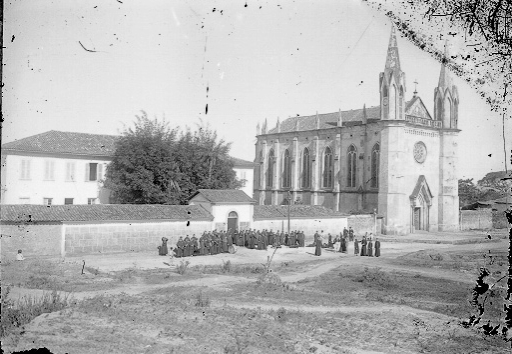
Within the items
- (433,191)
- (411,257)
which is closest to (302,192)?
(433,191)

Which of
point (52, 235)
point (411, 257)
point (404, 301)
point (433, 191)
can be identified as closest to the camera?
point (404, 301)

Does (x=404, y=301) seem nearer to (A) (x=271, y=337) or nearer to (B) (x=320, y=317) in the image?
(B) (x=320, y=317)

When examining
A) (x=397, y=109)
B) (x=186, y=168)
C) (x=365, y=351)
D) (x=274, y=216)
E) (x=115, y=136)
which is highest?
(x=397, y=109)

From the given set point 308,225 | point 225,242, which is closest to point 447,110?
point 308,225

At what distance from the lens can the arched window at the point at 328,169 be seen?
157 ft

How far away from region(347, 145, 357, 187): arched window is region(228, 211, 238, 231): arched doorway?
58.8ft

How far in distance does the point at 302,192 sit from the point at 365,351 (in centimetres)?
4002

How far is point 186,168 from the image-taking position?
114ft

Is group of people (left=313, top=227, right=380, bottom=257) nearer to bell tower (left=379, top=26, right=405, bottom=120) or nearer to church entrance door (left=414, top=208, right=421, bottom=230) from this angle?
church entrance door (left=414, top=208, right=421, bottom=230)

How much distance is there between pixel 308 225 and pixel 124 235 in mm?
13767

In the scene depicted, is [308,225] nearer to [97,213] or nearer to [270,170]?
[97,213]

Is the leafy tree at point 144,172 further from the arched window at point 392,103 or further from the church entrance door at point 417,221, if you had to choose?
the church entrance door at point 417,221

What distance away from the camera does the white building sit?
31.6 meters

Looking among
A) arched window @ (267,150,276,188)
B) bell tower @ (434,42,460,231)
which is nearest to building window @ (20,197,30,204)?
arched window @ (267,150,276,188)
